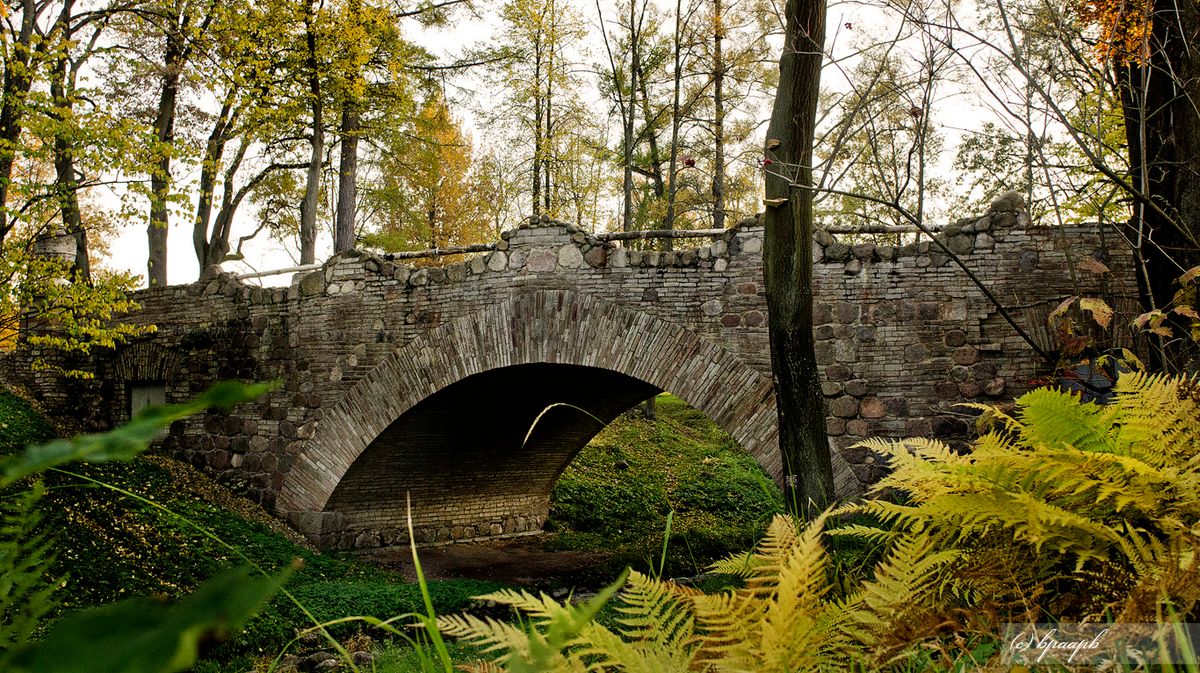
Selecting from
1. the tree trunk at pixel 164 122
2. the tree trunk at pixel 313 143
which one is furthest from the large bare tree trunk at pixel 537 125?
the tree trunk at pixel 164 122

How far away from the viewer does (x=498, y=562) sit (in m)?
11.5

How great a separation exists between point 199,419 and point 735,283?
280 inches

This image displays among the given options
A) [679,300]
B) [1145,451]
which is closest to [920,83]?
[1145,451]

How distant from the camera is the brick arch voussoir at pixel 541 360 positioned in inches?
327

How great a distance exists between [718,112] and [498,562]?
1096cm

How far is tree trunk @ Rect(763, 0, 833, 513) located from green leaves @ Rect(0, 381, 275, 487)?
5272 millimetres

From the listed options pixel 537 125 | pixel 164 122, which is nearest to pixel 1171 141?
pixel 537 125

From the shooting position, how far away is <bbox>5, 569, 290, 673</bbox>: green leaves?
1.32ft

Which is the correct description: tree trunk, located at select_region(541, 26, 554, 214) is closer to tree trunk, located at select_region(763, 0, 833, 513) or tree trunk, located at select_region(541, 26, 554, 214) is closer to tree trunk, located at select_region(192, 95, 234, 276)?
tree trunk, located at select_region(192, 95, 234, 276)

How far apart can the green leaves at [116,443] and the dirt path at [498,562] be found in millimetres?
9659

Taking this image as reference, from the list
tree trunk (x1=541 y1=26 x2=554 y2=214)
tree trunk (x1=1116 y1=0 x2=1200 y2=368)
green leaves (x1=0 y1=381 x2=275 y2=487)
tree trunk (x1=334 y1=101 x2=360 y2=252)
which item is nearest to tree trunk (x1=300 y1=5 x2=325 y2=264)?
A: tree trunk (x1=334 y1=101 x2=360 y2=252)

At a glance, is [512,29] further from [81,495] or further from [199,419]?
[81,495]

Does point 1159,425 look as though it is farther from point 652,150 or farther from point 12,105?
point 652,150

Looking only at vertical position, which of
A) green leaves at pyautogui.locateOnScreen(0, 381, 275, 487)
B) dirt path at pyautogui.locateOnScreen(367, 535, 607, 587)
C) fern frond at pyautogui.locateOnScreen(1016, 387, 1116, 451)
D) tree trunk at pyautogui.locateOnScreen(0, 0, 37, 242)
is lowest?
dirt path at pyautogui.locateOnScreen(367, 535, 607, 587)
